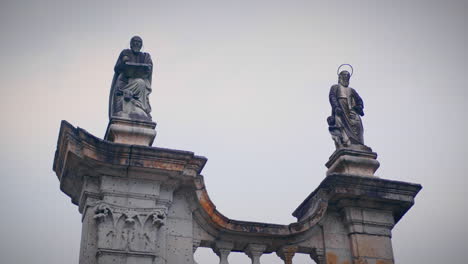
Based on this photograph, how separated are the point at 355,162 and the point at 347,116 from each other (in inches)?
44.7

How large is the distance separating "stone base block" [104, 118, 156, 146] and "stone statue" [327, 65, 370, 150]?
13.1ft

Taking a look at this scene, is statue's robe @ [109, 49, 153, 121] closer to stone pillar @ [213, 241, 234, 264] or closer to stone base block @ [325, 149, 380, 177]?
stone pillar @ [213, 241, 234, 264]

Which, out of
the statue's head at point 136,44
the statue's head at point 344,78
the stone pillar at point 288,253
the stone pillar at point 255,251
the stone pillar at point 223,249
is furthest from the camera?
the statue's head at point 344,78

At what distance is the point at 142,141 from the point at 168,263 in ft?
7.38

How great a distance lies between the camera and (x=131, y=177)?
12.6 m

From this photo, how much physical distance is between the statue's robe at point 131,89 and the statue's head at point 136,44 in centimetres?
9

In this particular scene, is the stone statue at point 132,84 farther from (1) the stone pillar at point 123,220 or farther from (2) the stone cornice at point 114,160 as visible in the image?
(1) the stone pillar at point 123,220

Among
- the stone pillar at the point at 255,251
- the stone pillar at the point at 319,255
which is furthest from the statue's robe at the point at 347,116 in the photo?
the stone pillar at the point at 255,251

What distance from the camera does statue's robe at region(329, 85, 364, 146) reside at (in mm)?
14625

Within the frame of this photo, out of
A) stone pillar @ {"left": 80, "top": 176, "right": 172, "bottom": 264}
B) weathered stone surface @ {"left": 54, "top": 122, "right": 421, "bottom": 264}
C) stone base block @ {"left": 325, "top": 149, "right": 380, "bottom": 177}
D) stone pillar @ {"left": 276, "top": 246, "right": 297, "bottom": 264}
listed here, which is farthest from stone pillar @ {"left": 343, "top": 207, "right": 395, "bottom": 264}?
stone pillar @ {"left": 80, "top": 176, "right": 172, "bottom": 264}

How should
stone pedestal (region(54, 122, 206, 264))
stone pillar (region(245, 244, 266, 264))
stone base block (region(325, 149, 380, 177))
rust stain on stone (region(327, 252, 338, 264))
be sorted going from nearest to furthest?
stone pedestal (region(54, 122, 206, 264)), stone pillar (region(245, 244, 266, 264)), rust stain on stone (region(327, 252, 338, 264)), stone base block (region(325, 149, 380, 177))

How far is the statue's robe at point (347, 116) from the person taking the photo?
14.6 metres

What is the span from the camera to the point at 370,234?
13.9 meters

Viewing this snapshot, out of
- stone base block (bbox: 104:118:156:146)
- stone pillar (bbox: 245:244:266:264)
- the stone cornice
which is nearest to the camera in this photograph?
the stone cornice
